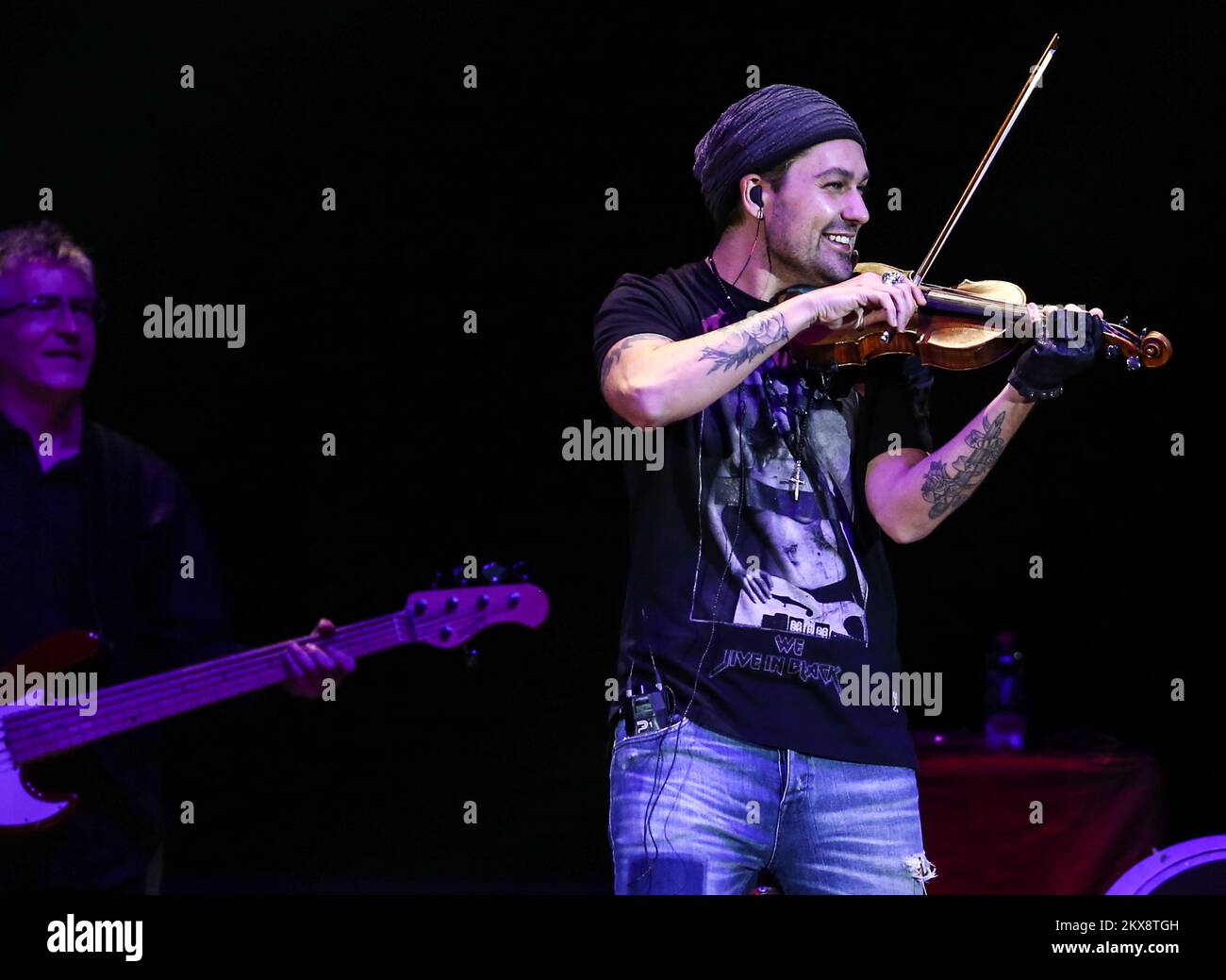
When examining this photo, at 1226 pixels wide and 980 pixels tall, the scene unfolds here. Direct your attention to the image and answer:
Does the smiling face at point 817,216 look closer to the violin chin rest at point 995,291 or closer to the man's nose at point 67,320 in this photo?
the violin chin rest at point 995,291

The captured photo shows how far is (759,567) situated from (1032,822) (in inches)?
64.6

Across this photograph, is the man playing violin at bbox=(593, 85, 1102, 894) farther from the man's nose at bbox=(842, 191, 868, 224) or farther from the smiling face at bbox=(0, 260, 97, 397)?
the smiling face at bbox=(0, 260, 97, 397)

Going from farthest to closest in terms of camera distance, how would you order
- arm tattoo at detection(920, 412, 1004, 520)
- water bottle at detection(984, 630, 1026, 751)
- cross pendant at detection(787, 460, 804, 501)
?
water bottle at detection(984, 630, 1026, 751)
arm tattoo at detection(920, 412, 1004, 520)
cross pendant at detection(787, 460, 804, 501)

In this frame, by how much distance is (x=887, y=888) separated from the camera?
2.20m

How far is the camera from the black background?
3984 millimetres

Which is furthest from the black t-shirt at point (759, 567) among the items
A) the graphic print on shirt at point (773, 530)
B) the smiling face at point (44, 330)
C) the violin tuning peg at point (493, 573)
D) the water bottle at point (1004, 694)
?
the water bottle at point (1004, 694)

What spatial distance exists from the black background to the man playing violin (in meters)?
1.53

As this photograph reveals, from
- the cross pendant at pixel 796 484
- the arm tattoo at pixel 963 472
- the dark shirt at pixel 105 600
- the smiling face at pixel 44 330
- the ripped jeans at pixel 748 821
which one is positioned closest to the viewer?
the ripped jeans at pixel 748 821

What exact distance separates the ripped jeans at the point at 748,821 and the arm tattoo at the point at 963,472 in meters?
0.48

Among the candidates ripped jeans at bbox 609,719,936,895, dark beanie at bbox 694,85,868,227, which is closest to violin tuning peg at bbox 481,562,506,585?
dark beanie at bbox 694,85,868,227

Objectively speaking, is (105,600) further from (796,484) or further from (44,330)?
(796,484)

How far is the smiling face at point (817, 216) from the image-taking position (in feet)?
8.45
